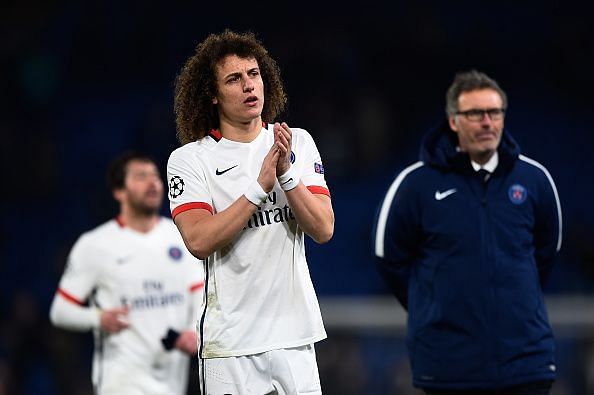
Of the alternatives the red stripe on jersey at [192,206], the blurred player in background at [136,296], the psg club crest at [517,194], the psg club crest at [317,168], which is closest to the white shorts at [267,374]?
the red stripe on jersey at [192,206]

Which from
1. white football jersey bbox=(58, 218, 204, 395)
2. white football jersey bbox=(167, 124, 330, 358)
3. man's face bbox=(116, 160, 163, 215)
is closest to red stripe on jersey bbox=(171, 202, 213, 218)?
white football jersey bbox=(167, 124, 330, 358)

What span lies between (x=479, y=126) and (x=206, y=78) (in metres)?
1.56

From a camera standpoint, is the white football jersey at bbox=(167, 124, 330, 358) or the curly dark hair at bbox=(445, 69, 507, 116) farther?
the curly dark hair at bbox=(445, 69, 507, 116)

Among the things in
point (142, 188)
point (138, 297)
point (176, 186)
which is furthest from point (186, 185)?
point (142, 188)

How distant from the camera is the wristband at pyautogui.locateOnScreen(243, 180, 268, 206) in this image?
4.22m

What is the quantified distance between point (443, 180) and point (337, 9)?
10.2 m

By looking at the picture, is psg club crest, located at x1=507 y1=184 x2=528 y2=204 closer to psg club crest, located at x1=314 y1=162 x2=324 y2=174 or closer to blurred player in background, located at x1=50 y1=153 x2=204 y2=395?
psg club crest, located at x1=314 y1=162 x2=324 y2=174

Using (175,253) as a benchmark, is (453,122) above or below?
above

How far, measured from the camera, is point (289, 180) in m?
4.23

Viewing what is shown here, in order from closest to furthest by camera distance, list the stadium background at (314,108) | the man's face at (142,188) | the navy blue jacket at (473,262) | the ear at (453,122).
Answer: the navy blue jacket at (473,262) → the ear at (453,122) → the man's face at (142,188) → the stadium background at (314,108)

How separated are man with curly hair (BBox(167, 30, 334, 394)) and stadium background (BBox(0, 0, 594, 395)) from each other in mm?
7168

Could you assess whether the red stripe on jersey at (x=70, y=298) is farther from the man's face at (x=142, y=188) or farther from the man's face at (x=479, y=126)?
the man's face at (x=479, y=126)

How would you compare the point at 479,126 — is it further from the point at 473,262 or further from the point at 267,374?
the point at 267,374

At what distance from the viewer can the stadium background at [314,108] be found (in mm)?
12805
